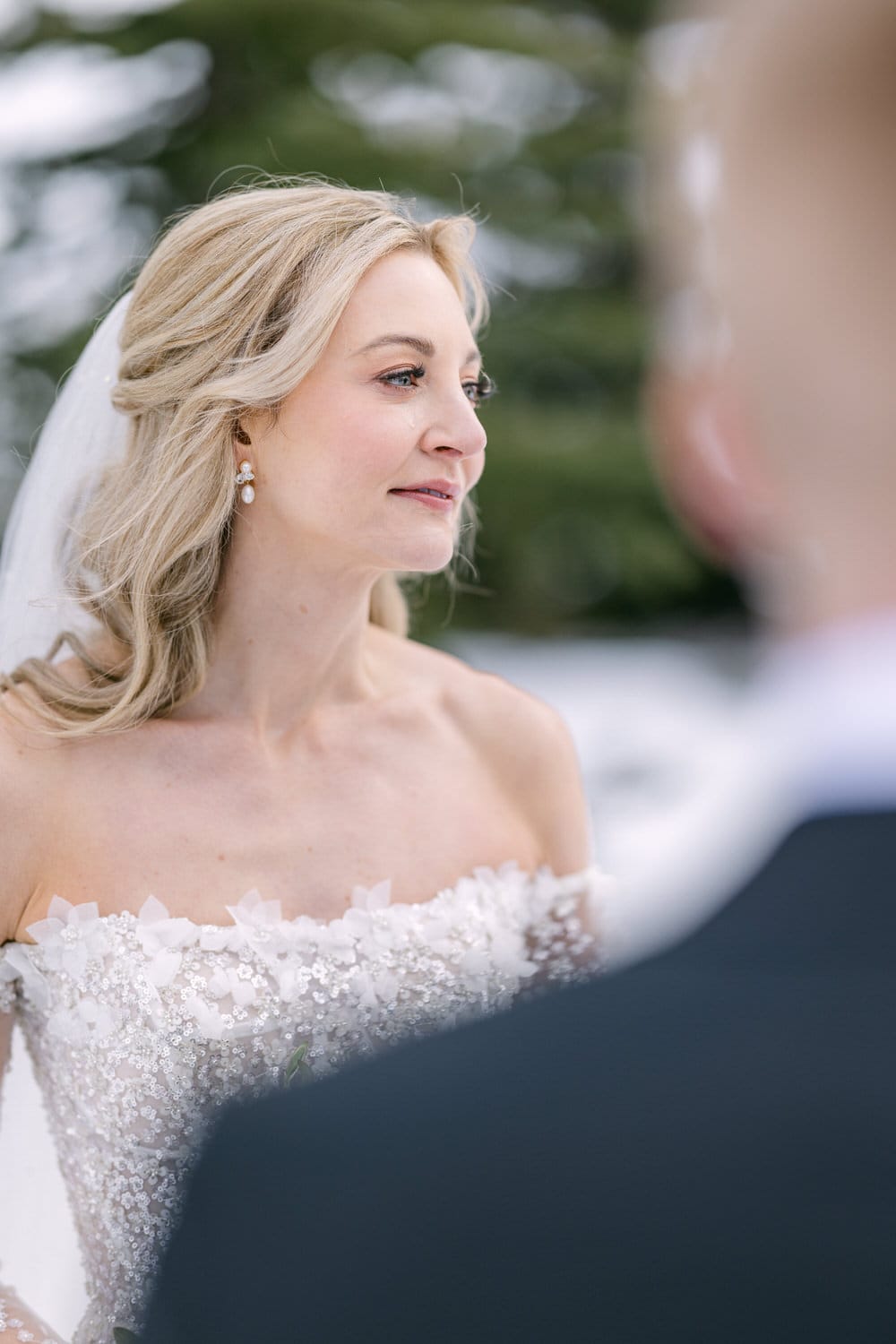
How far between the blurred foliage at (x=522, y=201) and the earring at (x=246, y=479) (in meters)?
8.27

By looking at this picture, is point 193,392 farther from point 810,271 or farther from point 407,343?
point 810,271

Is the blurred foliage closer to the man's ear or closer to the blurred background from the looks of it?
the blurred background

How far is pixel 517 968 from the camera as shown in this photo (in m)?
2.50

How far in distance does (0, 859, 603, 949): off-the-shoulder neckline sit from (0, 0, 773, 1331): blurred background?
5456 mm

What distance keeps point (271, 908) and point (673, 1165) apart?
170 cm

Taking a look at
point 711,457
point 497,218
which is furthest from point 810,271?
point 497,218

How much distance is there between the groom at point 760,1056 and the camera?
66 cm

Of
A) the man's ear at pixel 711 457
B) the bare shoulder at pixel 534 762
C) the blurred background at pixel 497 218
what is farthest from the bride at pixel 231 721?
the blurred background at pixel 497 218

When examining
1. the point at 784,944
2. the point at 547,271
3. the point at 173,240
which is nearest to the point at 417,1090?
the point at 784,944

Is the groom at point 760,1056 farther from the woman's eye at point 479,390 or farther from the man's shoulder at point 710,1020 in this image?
the woman's eye at point 479,390

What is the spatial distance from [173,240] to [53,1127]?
149 centimetres

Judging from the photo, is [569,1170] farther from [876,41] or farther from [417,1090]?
[876,41]

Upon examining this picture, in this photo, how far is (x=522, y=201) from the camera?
12.5 meters

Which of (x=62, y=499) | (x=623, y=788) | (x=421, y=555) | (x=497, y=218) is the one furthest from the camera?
(x=497, y=218)
